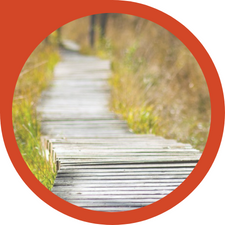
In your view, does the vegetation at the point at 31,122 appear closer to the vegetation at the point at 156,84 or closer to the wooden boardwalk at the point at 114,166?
the wooden boardwalk at the point at 114,166

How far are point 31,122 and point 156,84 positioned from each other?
353cm

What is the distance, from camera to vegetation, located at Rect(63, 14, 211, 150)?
183 inches

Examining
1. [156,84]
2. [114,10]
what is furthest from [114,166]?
[156,84]

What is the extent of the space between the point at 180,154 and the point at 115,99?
2.15 m

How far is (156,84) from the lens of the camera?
6691mm

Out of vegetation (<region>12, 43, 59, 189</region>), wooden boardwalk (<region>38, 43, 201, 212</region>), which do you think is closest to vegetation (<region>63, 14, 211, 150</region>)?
wooden boardwalk (<region>38, 43, 201, 212</region>)

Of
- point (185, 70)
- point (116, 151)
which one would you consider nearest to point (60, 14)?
point (116, 151)

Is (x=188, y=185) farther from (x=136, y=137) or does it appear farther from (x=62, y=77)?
(x=62, y=77)

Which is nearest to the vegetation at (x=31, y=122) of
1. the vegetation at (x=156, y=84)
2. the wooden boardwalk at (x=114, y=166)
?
the wooden boardwalk at (x=114, y=166)

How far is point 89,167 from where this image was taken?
2688 millimetres

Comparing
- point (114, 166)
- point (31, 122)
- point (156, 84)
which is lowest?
point (114, 166)

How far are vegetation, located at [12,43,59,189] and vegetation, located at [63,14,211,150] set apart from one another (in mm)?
1231

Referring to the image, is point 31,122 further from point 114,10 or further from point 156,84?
point 156,84

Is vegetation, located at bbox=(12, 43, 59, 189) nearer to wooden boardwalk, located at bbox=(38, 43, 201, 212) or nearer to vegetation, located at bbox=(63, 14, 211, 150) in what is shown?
wooden boardwalk, located at bbox=(38, 43, 201, 212)
